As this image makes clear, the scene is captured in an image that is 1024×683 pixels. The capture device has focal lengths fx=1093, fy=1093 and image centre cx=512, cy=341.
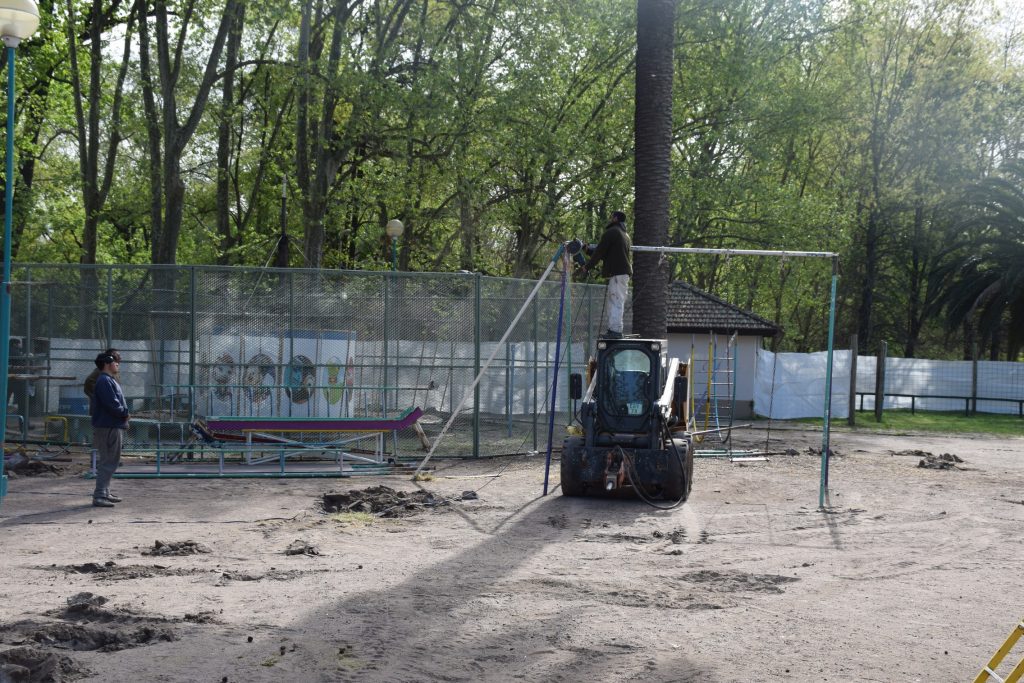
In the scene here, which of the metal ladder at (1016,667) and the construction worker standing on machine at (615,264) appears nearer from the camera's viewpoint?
the metal ladder at (1016,667)

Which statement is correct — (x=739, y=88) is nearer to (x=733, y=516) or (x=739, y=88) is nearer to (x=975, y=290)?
(x=975, y=290)

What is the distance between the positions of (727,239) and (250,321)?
902 inches

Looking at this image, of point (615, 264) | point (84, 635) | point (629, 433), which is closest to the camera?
point (84, 635)

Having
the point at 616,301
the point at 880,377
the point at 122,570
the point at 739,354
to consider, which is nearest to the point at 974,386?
the point at 880,377

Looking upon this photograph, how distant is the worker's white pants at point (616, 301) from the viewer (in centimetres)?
1513

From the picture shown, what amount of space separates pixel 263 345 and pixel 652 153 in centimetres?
715

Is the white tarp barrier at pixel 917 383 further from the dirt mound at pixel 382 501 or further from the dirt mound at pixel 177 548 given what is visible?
the dirt mound at pixel 177 548

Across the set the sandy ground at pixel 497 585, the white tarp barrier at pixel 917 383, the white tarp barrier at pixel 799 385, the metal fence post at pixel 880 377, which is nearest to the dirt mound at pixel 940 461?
the sandy ground at pixel 497 585

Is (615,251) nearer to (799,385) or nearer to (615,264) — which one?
(615,264)

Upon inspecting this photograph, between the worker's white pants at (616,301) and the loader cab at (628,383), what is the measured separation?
2.23ft

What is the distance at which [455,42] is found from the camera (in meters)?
26.3

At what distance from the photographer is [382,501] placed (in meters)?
13.1

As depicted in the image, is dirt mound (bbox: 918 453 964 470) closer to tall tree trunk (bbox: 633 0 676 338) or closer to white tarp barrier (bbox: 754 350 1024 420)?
tall tree trunk (bbox: 633 0 676 338)

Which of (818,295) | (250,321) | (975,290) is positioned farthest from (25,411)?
(818,295)
